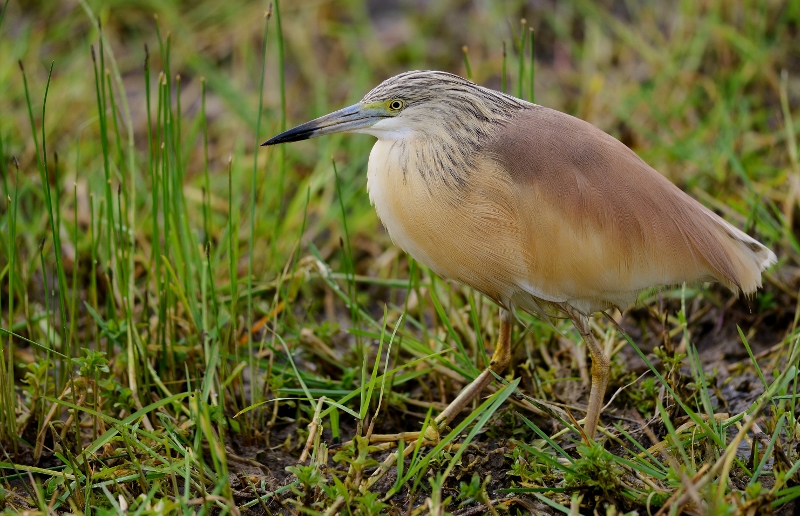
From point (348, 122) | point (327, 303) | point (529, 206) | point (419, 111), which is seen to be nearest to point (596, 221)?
point (529, 206)

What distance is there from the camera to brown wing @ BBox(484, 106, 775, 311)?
2311mm

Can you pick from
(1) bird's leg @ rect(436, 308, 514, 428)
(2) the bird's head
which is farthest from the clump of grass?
(2) the bird's head

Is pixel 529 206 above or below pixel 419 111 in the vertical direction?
below

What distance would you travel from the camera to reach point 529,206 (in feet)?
7.55

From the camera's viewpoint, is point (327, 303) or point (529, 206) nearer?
point (529, 206)

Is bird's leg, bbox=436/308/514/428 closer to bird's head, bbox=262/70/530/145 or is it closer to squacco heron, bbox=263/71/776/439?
squacco heron, bbox=263/71/776/439

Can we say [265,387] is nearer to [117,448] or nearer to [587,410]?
[117,448]

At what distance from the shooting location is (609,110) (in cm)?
428

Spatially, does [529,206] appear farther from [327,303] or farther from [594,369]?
[327,303]

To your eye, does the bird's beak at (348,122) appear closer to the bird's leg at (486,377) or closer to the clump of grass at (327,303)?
the clump of grass at (327,303)

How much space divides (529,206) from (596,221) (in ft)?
0.57

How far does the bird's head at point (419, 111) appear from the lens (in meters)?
2.39

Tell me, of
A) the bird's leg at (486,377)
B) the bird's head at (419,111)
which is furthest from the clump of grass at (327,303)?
the bird's head at (419,111)

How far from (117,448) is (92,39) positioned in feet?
8.96
